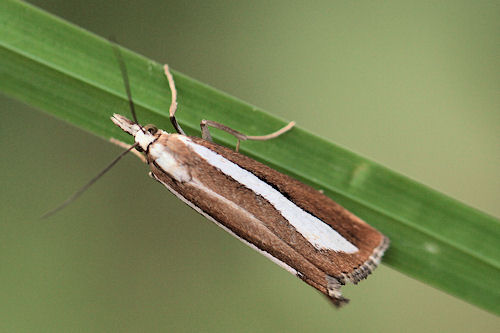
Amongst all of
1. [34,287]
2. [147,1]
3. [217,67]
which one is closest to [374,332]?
[217,67]

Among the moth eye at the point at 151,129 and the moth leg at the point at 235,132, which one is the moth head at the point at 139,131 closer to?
the moth eye at the point at 151,129

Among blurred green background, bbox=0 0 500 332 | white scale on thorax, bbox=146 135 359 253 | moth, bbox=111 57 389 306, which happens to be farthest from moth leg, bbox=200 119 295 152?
blurred green background, bbox=0 0 500 332

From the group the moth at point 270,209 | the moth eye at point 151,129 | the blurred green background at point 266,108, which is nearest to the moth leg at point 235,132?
the moth at point 270,209

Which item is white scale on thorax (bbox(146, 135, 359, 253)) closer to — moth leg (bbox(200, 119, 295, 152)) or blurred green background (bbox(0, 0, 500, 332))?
moth leg (bbox(200, 119, 295, 152))

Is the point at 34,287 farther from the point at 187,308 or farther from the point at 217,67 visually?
the point at 217,67

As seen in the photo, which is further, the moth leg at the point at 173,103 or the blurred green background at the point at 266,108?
the blurred green background at the point at 266,108

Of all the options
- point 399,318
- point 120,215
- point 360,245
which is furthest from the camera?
point 120,215
